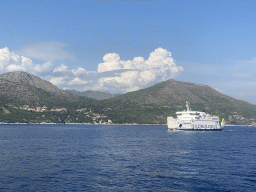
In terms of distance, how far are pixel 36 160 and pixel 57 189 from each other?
82.7 feet

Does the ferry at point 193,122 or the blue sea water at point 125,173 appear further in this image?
the ferry at point 193,122

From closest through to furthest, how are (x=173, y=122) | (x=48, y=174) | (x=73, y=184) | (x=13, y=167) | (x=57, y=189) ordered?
(x=57, y=189) < (x=73, y=184) < (x=48, y=174) < (x=13, y=167) < (x=173, y=122)

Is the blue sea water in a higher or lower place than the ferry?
lower

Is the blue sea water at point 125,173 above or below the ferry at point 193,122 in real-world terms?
below

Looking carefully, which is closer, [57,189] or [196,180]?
[57,189]

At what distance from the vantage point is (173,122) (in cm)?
18262

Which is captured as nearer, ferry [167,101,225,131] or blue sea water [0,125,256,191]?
blue sea water [0,125,256,191]

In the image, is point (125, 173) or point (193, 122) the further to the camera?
point (193, 122)

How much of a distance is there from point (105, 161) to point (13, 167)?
20.1 meters

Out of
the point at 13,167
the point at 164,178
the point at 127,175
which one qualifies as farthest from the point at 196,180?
the point at 13,167

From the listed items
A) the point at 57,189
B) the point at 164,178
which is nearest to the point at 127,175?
the point at 164,178

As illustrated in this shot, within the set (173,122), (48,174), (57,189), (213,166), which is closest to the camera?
(57,189)

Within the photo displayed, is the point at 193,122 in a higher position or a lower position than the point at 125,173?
higher

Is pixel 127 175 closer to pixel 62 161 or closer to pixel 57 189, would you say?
pixel 57 189
